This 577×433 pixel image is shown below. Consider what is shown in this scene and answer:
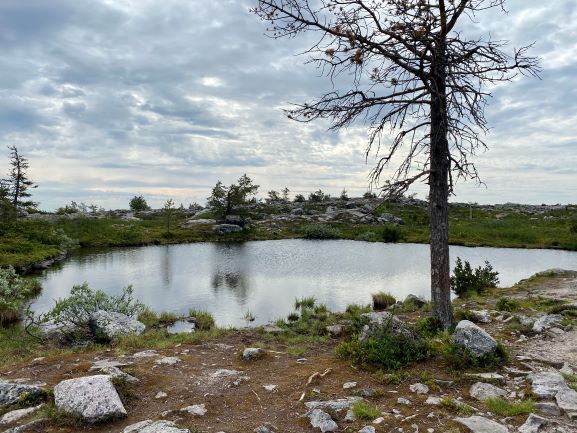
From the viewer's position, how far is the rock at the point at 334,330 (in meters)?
14.5

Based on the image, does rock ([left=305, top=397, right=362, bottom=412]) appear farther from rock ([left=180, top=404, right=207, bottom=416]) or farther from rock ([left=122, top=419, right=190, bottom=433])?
rock ([left=122, top=419, right=190, bottom=433])

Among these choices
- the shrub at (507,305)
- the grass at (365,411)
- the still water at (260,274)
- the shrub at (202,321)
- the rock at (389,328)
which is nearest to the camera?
the grass at (365,411)

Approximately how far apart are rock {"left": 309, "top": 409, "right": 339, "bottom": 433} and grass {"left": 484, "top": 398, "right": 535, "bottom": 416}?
295 cm

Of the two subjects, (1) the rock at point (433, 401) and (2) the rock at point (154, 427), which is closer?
(2) the rock at point (154, 427)

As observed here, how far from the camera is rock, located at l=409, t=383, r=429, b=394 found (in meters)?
8.52

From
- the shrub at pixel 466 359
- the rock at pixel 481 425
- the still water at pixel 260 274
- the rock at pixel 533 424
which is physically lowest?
the still water at pixel 260 274

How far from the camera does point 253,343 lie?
1359 centimetres

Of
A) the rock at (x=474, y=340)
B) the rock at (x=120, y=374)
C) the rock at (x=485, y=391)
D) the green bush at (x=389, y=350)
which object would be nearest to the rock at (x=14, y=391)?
the rock at (x=120, y=374)

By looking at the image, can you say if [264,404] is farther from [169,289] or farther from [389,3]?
[169,289]

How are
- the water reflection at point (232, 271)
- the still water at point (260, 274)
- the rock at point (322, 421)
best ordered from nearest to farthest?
the rock at point (322, 421)
the still water at point (260, 274)
the water reflection at point (232, 271)

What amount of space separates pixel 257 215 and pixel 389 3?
8178cm

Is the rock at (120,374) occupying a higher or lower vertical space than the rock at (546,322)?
lower

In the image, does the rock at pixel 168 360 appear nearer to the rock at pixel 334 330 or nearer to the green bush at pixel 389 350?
the green bush at pixel 389 350

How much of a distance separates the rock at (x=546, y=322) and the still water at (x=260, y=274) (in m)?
11.1
